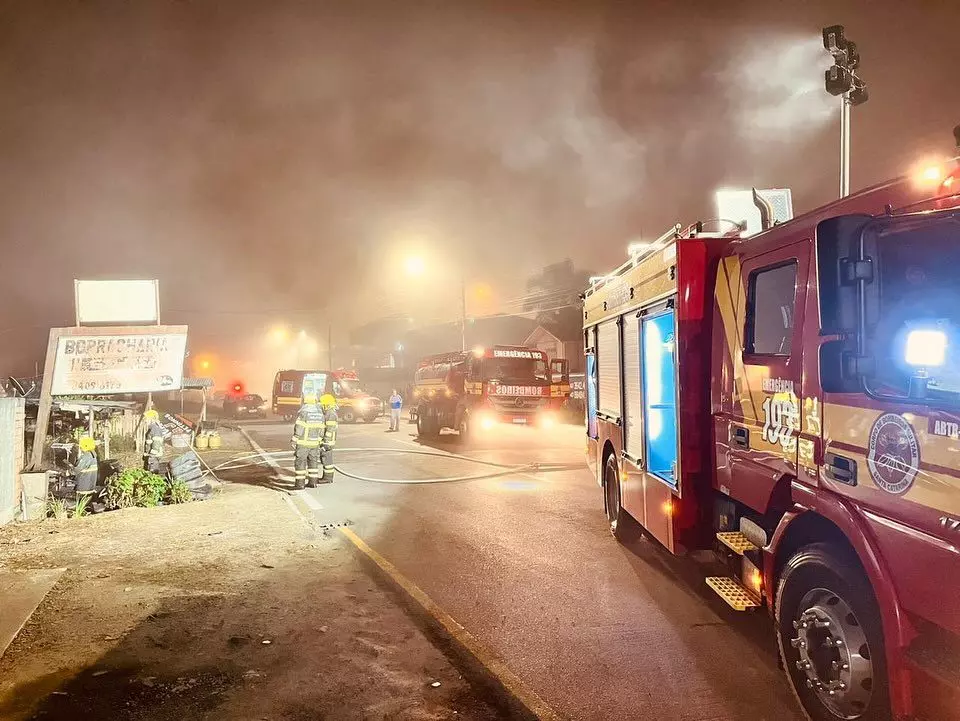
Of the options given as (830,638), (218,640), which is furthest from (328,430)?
(830,638)

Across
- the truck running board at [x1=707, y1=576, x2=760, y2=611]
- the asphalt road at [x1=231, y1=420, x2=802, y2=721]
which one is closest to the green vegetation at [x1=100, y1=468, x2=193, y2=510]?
the asphalt road at [x1=231, y1=420, x2=802, y2=721]

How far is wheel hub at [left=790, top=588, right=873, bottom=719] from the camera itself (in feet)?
9.59

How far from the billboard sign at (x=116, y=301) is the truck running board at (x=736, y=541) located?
888cm

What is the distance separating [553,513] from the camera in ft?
27.4

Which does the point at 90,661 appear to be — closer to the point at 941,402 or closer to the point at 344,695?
the point at 344,695

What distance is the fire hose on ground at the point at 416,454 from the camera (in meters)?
11.1

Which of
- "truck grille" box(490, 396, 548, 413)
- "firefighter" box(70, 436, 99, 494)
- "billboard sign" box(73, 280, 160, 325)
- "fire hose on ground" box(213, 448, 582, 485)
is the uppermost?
"billboard sign" box(73, 280, 160, 325)

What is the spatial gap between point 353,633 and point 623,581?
7.74 feet

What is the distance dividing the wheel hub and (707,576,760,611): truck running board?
573 millimetres

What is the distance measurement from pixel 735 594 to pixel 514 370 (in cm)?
1393

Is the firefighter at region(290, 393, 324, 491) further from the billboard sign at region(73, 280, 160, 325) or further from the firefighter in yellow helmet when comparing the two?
the billboard sign at region(73, 280, 160, 325)

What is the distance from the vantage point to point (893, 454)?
2703mm

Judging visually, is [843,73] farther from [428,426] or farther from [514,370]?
[428,426]

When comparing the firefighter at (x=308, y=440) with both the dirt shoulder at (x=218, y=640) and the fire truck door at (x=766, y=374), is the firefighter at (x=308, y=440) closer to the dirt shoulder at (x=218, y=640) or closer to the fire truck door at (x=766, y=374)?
the dirt shoulder at (x=218, y=640)
